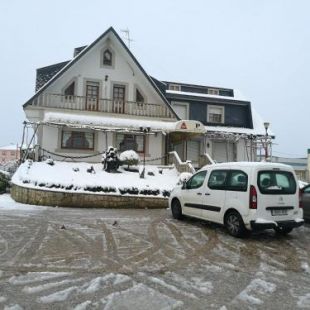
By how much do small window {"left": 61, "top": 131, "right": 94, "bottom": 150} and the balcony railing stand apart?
1.57 meters

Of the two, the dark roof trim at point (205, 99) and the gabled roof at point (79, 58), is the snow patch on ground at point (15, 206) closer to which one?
the gabled roof at point (79, 58)

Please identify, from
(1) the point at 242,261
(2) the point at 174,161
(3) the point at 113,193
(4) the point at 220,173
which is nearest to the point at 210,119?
(2) the point at 174,161

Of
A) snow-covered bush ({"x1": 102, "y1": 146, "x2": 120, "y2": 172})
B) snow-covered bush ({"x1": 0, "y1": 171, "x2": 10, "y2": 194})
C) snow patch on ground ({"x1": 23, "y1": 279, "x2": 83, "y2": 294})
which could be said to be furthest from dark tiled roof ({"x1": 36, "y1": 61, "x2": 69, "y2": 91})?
snow patch on ground ({"x1": 23, "y1": 279, "x2": 83, "y2": 294})

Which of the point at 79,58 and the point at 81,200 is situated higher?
the point at 79,58

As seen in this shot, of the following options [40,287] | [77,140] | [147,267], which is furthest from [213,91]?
[40,287]

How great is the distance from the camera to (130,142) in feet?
80.1

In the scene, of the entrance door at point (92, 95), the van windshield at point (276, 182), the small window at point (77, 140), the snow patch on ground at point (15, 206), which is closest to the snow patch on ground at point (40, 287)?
the van windshield at point (276, 182)

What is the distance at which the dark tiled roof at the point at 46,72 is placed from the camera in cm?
2478

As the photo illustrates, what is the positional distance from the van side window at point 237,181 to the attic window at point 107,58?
1683 centimetres

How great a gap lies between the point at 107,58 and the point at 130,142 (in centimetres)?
566

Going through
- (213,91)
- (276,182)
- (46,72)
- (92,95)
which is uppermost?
(213,91)

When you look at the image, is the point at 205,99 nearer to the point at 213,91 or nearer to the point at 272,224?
the point at 213,91

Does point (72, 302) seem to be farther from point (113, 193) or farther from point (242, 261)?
point (113, 193)

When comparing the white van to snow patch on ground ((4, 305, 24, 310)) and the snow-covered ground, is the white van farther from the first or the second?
the snow-covered ground
